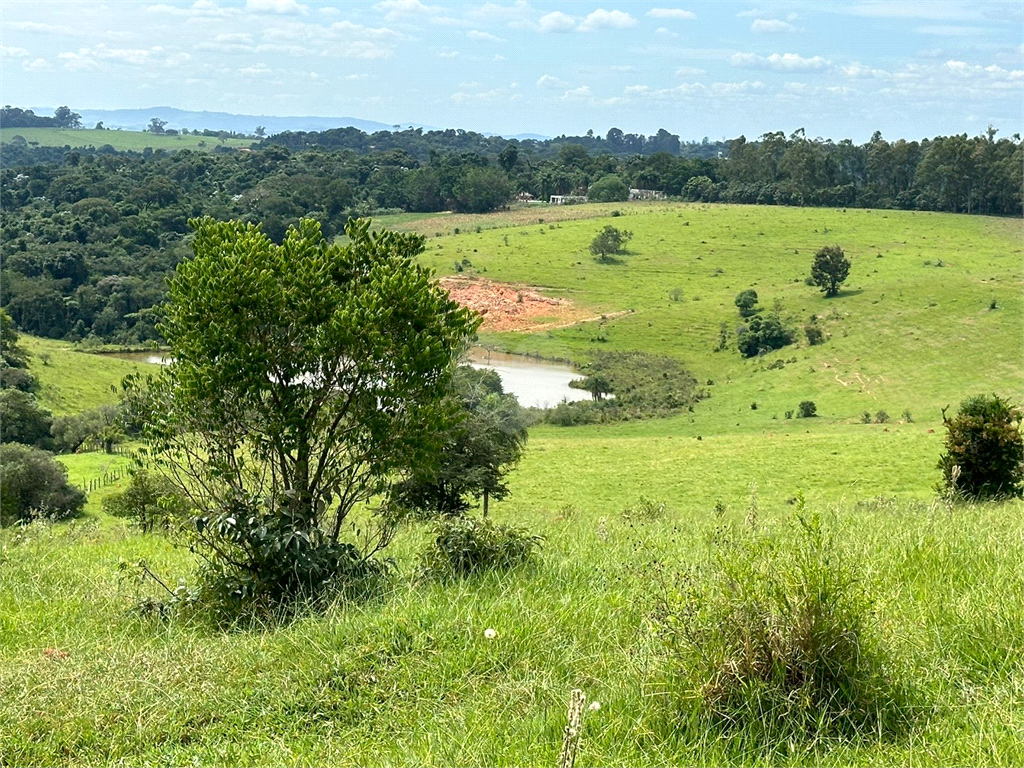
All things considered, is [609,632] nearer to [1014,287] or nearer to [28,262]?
[1014,287]

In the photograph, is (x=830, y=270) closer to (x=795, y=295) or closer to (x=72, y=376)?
(x=795, y=295)

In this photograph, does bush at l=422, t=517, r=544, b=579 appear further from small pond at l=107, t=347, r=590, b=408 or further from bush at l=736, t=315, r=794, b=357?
bush at l=736, t=315, r=794, b=357

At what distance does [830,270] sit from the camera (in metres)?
64.0

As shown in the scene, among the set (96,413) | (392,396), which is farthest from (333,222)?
(392,396)

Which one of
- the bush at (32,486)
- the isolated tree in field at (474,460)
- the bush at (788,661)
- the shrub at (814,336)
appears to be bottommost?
the bush at (32,486)

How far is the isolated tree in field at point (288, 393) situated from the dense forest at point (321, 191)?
66159mm

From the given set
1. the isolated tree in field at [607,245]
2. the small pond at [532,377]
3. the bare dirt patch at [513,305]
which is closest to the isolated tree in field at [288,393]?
the small pond at [532,377]

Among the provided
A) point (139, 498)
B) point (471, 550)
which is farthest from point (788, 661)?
point (139, 498)

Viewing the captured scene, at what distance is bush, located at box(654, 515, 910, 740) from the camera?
3.76 metres

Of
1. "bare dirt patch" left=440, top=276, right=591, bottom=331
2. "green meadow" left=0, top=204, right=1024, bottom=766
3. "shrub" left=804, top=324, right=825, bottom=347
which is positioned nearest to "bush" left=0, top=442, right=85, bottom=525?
"green meadow" left=0, top=204, right=1024, bottom=766

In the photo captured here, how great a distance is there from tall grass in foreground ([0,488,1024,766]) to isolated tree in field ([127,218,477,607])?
2.16 ft

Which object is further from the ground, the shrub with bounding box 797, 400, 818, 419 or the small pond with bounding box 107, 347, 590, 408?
the shrub with bounding box 797, 400, 818, 419

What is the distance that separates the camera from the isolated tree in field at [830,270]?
209 ft

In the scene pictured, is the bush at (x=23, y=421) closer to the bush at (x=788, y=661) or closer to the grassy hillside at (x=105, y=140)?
the bush at (x=788, y=661)
